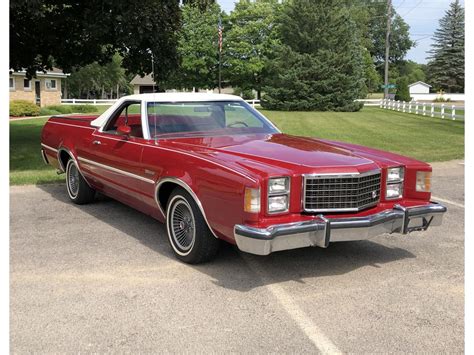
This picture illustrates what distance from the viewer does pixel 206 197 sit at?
4336 mm

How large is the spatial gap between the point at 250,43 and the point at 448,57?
4110cm

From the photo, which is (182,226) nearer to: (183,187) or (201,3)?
(183,187)

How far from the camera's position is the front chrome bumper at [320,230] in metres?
3.90

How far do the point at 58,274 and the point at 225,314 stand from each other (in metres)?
1.75

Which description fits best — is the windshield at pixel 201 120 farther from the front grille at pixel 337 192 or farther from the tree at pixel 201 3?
the tree at pixel 201 3

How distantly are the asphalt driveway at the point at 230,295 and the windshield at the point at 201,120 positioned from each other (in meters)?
1.24

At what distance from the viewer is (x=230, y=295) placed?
160 inches

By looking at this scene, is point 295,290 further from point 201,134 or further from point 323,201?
point 201,134

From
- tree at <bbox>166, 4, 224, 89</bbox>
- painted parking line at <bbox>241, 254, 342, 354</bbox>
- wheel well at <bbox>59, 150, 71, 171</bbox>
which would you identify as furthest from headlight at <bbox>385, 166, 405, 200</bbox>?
tree at <bbox>166, 4, 224, 89</bbox>

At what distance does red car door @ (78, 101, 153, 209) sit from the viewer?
5488 millimetres

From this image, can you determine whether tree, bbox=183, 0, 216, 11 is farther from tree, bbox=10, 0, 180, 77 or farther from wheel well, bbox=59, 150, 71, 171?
wheel well, bbox=59, 150, 71, 171

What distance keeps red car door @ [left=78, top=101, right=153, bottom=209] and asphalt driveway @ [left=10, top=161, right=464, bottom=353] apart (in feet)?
1.77

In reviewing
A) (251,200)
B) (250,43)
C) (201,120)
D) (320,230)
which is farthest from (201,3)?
(250,43)

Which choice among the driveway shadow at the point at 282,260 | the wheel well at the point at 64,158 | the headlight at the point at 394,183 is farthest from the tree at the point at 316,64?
the headlight at the point at 394,183
